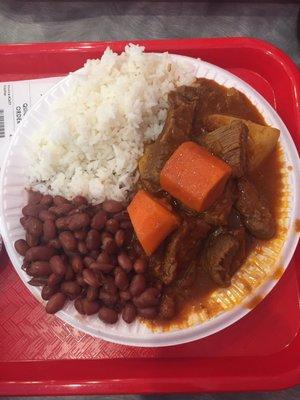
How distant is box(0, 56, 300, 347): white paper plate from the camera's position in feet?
9.46

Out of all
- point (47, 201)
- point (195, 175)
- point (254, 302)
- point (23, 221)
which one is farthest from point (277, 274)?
point (23, 221)

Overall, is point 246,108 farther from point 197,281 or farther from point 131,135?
point 197,281

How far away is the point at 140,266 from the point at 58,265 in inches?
21.2

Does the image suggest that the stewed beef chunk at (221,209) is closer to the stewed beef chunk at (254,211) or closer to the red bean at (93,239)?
the stewed beef chunk at (254,211)

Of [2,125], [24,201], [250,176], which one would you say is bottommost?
[24,201]

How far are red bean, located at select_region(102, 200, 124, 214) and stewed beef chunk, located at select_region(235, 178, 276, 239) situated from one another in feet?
2.68

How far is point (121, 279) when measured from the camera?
2.82 meters

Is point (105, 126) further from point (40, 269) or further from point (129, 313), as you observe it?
point (129, 313)

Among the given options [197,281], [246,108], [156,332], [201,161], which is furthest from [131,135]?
[156,332]

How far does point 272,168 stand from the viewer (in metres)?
3.19

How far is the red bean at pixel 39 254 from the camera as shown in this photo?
9.47 ft

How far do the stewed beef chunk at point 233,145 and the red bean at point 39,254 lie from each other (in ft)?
4.29

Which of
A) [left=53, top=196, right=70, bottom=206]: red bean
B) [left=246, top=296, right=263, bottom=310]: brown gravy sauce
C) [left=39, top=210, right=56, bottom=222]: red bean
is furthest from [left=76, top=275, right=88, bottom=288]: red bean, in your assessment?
[left=246, top=296, right=263, bottom=310]: brown gravy sauce

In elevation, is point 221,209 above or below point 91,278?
above
